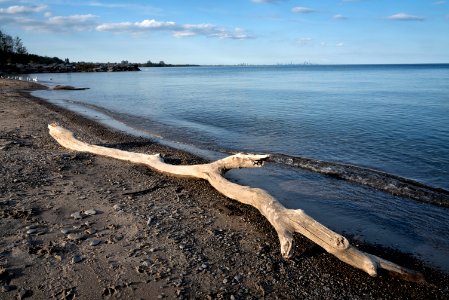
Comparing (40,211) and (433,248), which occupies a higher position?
(40,211)

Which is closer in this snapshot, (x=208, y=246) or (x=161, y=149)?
(x=208, y=246)

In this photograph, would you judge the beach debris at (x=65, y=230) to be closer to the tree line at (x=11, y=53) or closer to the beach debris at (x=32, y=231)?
the beach debris at (x=32, y=231)

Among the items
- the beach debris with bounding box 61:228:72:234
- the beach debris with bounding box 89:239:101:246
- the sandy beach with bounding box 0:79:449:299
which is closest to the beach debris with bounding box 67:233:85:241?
the sandy beach with bounding box 0:79:449:299

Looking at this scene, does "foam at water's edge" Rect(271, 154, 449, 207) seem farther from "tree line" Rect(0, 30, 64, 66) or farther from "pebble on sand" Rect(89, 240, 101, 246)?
"tree line" Rect(0, 30, 64, 66)

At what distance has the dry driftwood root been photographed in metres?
5.48

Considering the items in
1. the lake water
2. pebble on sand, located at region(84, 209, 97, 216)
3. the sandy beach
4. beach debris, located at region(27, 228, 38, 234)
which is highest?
beach debris, located at region(27, 228, 38, 234)

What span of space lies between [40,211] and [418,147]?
1445 centimetres

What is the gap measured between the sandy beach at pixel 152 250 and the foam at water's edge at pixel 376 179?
147 inches

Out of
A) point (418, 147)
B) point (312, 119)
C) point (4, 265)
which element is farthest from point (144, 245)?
point (312, 119)

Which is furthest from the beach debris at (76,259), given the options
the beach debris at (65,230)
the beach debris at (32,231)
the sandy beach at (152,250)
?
the beach debris at (32,231)

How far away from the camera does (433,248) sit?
21.9 feet

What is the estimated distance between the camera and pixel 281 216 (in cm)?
654

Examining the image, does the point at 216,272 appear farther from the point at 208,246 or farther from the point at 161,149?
the point at 161,149

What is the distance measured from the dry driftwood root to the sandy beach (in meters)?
0.18
